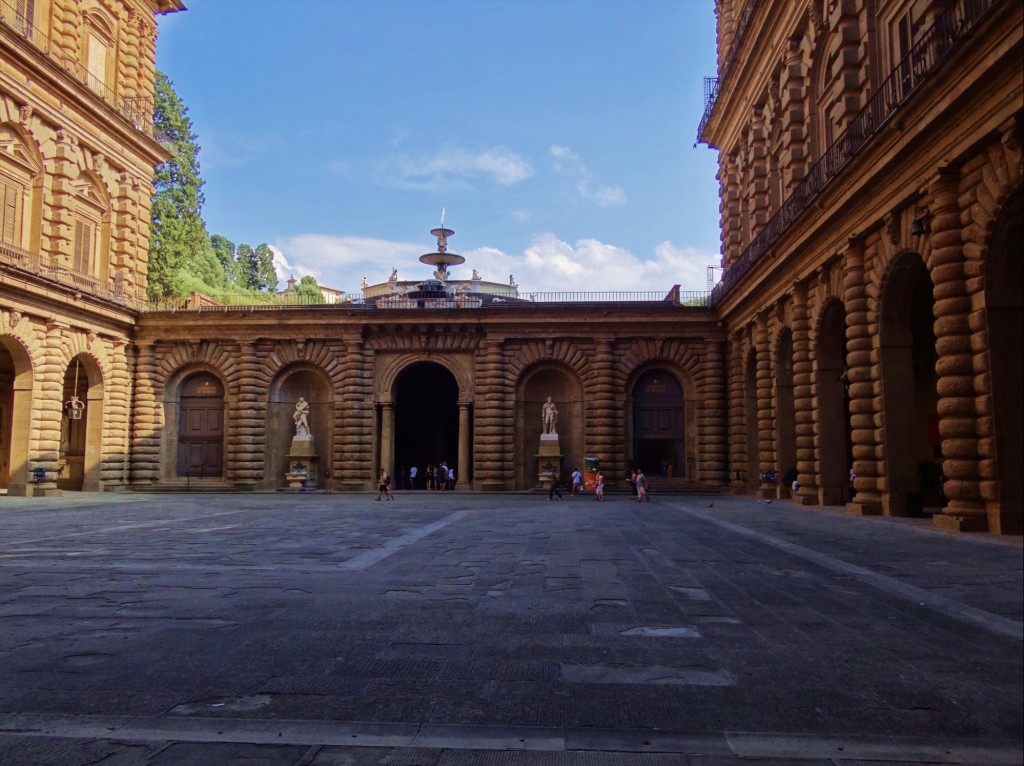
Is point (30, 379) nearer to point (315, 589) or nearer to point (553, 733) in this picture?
point (315, 589)

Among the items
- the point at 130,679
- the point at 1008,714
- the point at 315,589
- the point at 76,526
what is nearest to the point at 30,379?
the point at 76,526

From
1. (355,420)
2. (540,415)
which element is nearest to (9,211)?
(355,420)

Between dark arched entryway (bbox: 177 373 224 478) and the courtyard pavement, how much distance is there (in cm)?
2346

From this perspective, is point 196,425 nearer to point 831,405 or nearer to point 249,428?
point 249,428

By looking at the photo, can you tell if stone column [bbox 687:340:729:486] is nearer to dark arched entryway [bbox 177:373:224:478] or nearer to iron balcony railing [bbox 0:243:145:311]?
dark arched entryway [bbox 177:373:224:478]

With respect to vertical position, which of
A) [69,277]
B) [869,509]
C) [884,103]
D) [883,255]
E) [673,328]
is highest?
[884,103]

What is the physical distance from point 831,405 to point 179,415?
26.1 meters

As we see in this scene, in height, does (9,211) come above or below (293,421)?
above

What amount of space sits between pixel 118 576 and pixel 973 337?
1295 cm

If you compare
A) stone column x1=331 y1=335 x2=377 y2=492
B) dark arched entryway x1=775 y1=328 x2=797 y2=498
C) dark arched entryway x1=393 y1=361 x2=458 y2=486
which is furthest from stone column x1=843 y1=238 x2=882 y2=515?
dark arched entryway x1=393 y1=361 x2=458 y2=486

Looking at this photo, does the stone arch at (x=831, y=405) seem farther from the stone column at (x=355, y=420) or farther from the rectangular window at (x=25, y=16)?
the rectangular window at (x=25, y=16)

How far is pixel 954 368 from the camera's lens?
13180 mm

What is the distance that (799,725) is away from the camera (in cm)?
390

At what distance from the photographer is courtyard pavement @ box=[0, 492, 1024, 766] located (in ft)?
12.3
